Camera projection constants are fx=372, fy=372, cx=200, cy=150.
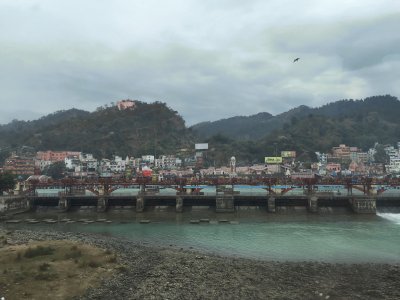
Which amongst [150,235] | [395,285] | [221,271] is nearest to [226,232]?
[150,235]

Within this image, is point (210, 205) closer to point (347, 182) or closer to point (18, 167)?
point (347, 182)

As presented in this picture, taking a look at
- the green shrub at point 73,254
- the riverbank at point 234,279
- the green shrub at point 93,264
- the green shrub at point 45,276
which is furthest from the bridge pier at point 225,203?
the green shrub at point 45,276

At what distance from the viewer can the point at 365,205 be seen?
223 ft

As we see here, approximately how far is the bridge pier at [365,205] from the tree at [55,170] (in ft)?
469

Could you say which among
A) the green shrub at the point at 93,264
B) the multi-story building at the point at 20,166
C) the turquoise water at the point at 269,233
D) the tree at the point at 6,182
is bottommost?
the turquoise water at the point at 269,233

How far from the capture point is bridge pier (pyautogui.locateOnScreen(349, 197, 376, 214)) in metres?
67.7

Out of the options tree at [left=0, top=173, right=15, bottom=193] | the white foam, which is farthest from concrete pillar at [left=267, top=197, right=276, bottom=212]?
tree at [left=0, top=173, right=15, bottom=193]

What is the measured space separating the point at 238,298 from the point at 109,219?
4515cm

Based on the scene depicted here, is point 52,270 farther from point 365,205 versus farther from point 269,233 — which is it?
point 365,205

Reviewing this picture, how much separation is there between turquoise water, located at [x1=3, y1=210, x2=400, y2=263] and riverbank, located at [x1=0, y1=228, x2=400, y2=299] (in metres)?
5.10

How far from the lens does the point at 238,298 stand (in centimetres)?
2467

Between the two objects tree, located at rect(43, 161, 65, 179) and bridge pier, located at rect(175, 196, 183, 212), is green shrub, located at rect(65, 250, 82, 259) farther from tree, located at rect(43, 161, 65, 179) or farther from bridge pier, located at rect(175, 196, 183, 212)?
tree, located at rect(43, 161, 65, 179)

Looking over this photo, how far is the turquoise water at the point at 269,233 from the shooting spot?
40938 millimetres

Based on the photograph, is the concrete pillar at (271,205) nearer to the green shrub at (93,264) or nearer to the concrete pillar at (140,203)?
the concrete pillar at (140,203)
